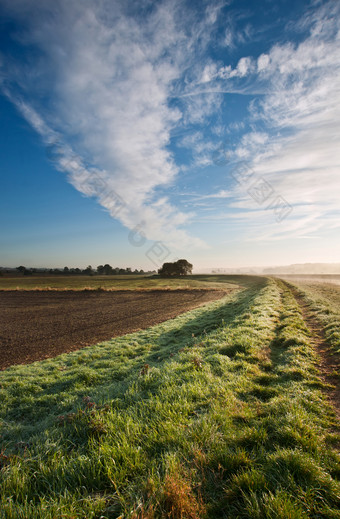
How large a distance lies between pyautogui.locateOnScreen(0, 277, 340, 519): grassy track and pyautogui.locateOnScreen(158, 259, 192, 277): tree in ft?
399

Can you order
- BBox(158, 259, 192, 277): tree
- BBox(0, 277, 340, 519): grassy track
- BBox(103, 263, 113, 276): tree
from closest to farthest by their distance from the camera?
BBox(0, 277, 340, 519): grassy track
BBox(158, 259, 192, 277): tree
BBox(103, 263, 113, 276): tree

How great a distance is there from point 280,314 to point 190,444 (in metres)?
13.7

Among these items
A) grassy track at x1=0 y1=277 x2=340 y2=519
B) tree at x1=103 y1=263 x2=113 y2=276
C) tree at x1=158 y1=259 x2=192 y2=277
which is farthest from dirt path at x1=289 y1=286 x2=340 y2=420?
tree at x1=103 y1=263 x2=113 y2=276

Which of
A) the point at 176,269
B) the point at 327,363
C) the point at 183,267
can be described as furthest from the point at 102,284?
the point at 327,363

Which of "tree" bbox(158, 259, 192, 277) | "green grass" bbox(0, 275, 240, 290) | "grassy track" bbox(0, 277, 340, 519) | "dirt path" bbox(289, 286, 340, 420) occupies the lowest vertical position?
"green grass" bbox(0, 275, 240, 290)

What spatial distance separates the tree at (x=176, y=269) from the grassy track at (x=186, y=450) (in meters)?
122

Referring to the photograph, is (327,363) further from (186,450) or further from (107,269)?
(107,269)

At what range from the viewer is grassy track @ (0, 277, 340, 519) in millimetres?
2541

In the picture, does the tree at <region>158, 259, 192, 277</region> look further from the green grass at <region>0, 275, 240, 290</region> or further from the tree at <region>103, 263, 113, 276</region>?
the tree at <region>103, 263, 113, 276</region>

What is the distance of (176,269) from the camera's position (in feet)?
426

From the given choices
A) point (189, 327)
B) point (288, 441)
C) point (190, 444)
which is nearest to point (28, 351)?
point (189, 327)

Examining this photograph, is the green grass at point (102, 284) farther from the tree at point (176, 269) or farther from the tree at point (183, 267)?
the tree at point (183, 267)

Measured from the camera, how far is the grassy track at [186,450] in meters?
2.54

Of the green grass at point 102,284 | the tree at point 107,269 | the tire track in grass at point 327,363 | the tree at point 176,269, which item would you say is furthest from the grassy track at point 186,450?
the tree at point 107,269
